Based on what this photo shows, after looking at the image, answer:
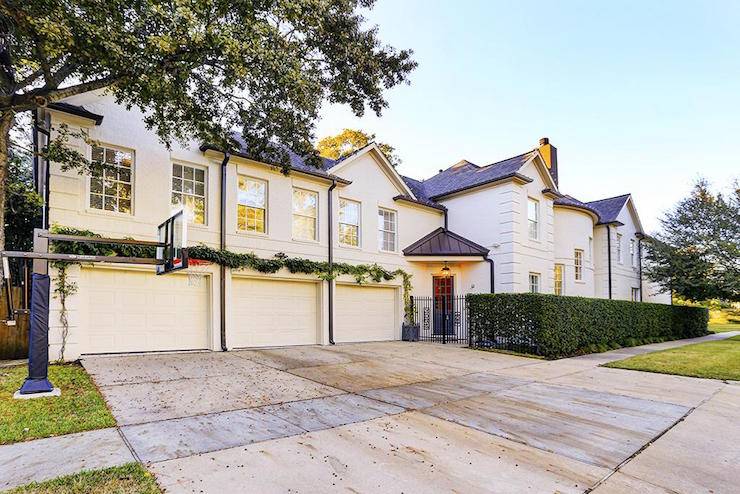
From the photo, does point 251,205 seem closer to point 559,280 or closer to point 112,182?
point 112,182

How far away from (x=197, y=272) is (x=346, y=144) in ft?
58.9

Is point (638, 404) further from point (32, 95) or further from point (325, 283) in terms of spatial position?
point (32, 95)

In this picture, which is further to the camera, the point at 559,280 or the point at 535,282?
the point at 559,280

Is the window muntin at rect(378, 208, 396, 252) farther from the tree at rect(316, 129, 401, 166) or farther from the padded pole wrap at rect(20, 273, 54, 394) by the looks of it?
the tree at rect(316, 129, 401, 166)

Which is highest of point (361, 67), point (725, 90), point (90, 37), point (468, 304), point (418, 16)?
point (418, 16)

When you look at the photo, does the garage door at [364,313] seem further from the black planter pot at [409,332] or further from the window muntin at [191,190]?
the window muntin at [191,190]

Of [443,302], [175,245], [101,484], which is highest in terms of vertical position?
[175,245]

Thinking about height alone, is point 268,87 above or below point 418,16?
below

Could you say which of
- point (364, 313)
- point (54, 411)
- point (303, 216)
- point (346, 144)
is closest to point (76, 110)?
point (303, 216)

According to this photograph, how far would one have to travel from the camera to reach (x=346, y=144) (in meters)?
26.8

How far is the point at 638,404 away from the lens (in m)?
6.34

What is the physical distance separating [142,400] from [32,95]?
5559mm

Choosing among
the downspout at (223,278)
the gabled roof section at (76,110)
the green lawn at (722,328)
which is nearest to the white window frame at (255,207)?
the downspout at (223,278)

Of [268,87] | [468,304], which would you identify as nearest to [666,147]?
[468,304]
